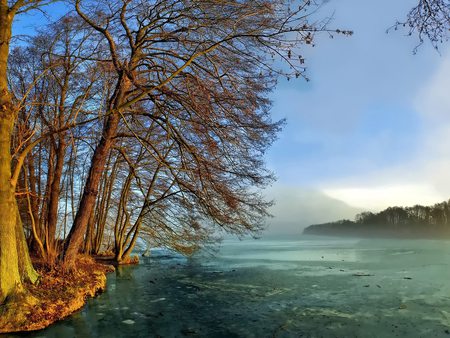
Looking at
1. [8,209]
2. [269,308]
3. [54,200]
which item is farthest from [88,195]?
[269,308]

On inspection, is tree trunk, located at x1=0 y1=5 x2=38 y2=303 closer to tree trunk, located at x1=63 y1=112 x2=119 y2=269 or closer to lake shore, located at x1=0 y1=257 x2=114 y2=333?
lake shore, located at x1=0 y1=257 x2=114 y2=333

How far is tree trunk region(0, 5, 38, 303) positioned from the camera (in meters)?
7.84

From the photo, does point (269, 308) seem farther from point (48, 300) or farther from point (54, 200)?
point (54, 200)

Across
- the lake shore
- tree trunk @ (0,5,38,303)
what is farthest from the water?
tree trunk @ (0,5,38,303)

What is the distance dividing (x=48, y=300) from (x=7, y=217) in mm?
2028

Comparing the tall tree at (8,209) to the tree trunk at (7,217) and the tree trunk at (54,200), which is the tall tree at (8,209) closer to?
the tree trunk at (7,217)

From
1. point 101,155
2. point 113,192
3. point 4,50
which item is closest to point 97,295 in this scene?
point 101,155

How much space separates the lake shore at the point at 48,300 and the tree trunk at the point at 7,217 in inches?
12.9

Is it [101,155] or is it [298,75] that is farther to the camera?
[101,155]

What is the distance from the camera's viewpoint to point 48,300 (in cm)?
843

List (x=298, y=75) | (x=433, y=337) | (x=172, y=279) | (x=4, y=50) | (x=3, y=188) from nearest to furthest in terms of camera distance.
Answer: (x=433, y=337), (x=298, y=75), (x=3, y=188), (x=4, y=50), (x=172, y=279)

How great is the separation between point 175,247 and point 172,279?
245 inches

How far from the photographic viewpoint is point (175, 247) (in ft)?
69.5

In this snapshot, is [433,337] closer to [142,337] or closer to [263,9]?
[142,337]
